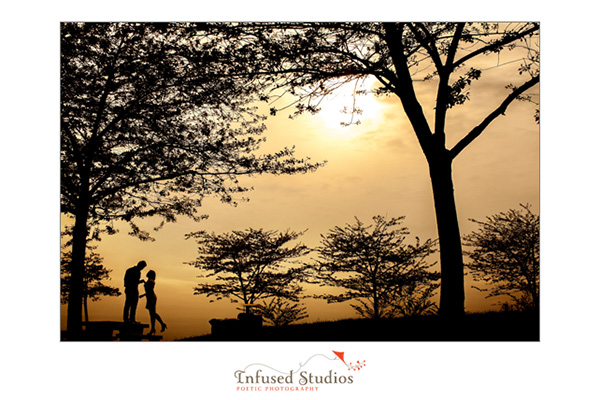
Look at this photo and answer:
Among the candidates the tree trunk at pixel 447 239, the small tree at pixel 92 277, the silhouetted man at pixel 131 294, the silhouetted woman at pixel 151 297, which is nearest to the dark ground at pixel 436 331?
the tree trunk at pixel 447 239

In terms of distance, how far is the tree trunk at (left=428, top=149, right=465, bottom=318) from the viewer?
7117 mm

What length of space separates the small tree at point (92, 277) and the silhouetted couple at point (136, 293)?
550 millimetres

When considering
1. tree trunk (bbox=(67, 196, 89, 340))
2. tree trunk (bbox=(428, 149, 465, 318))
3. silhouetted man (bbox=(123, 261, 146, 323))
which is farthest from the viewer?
tree trunk (bbox=(67, 196, 89, 340))

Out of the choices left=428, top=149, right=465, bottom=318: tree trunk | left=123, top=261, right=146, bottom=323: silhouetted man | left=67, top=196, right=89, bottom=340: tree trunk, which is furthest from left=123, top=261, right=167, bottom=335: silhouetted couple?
left=428, top=149, right=465, bottom=318: tree trunk

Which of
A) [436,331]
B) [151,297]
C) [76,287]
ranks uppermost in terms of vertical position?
[76,287]

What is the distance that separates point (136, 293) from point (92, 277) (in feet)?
12.7

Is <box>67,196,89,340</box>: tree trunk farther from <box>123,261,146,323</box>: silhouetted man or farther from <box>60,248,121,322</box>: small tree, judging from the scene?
<box>123,261,146,323</box>: silhouetted man

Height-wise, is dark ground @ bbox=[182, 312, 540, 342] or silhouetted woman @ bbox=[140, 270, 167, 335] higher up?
A: silhouetted woman @ bbox=[140, 270, 167, 335]

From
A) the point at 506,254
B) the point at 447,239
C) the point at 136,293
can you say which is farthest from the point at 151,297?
the point at 506,254

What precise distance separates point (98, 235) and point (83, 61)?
10.7 ft

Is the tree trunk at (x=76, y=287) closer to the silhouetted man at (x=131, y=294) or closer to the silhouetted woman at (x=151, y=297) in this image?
the silhouetted man at (x=131, y=294)

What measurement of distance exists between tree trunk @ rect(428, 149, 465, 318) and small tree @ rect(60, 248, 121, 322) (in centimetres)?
554

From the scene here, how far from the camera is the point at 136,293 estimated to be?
7.61m

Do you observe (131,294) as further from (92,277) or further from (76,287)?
(92,277)
